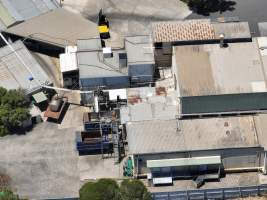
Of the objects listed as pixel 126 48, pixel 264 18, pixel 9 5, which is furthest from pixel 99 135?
pixel 264 18

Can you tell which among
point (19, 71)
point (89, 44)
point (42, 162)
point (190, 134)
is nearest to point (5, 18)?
point (19, 71)

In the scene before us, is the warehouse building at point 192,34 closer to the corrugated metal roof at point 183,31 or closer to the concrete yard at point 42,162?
the corrugated metal roof at point 183,31

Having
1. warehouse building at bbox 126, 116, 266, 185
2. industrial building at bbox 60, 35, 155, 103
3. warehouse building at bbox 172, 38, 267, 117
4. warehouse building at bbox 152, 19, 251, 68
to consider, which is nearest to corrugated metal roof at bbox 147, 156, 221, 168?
warehouse building at bbox 126, 116, 266, 185

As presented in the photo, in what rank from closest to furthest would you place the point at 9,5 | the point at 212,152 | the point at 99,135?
the point at 212,152
the point at 99,135
the point at 9,5

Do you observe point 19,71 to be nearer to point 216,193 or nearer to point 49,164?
point 49,164

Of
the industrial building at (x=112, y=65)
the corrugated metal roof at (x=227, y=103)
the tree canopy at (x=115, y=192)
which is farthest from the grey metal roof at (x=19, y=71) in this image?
the corrugated metal roof at (x=227, y=103)

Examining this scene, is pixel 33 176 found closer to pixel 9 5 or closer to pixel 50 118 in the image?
pixel 50 118
